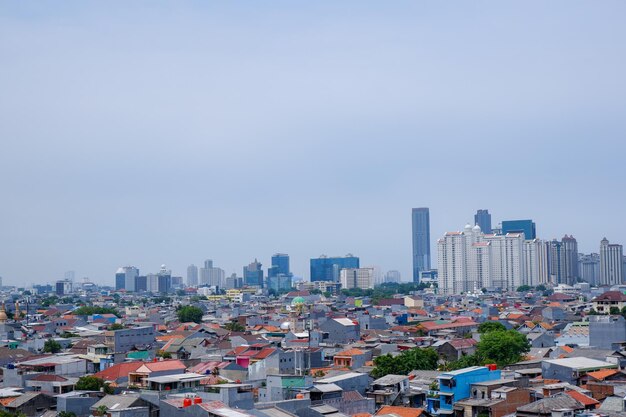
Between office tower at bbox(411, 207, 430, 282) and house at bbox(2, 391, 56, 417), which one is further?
office tower at bbox(411, 207, 430, 282)

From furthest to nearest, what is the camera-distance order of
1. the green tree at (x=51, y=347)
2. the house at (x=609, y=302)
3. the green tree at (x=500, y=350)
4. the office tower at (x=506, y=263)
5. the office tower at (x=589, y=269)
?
the office tower at (x=589, y=269), the office tower at (x=506, y=263), the house at (x=609, y=302), the green tree at (x=51, y=347), the green tree at (x=500, y=350)

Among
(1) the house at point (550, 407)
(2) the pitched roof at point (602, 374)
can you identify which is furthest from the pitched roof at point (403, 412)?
(2) the pitched roof at point (602, 374)

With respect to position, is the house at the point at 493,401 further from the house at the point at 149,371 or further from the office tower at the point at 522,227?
the office tower at the point at 522,227

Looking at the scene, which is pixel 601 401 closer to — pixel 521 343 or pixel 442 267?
pixel 521 343

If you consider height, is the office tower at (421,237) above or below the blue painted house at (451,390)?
above

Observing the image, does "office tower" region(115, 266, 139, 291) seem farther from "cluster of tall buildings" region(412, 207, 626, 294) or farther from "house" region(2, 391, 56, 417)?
"house" region(2, 391, 56, 417)

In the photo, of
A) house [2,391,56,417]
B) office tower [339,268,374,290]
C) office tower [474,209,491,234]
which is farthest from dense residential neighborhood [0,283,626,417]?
office tower [474,209,491,234]
